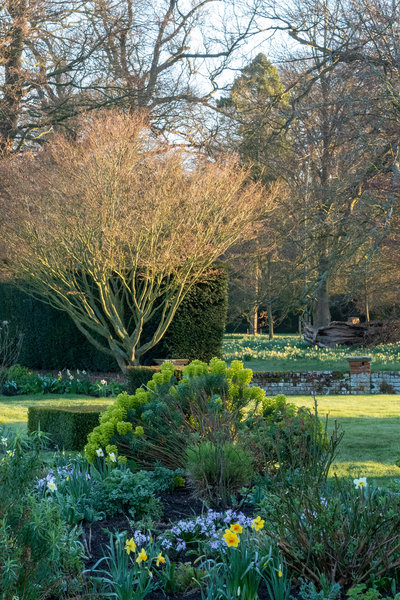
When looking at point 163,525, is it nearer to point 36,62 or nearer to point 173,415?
point 173,415

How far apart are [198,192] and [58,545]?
1066cm

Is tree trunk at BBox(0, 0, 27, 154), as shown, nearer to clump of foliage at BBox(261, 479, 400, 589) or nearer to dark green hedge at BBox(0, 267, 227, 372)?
dark green hedge at BBox(0, 267, 227, 372)

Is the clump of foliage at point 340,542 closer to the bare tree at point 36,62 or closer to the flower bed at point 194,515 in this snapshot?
the flower bed at point 194,515

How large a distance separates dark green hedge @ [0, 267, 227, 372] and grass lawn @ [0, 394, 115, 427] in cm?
230

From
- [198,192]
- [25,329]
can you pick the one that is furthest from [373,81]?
[25,329]

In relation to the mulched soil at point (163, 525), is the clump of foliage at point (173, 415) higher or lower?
higher

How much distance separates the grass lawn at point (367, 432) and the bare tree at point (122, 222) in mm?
3642

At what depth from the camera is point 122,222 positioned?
42.4 ft

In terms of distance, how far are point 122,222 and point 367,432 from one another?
6343 mm

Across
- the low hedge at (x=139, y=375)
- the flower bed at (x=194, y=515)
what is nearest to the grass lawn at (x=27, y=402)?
the low hedge at (x=139, y=375)

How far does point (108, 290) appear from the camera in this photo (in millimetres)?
14102

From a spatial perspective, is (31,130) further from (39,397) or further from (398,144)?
(398,144)

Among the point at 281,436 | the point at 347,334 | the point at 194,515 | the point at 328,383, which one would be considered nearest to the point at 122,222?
the point at 328,383

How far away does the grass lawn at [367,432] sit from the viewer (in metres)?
6.62
